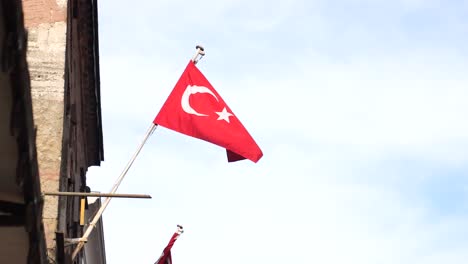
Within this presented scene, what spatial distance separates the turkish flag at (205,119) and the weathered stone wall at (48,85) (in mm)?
1861

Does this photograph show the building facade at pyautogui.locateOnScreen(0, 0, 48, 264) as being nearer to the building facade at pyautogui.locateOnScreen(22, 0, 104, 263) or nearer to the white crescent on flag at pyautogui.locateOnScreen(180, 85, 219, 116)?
the building facade at pyautogui.locateOnScreen(22, 0, 104, 263)

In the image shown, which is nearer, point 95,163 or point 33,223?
point 33,223

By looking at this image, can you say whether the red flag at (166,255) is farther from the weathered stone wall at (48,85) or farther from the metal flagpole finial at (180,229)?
the weathered stone wall at (48,85)

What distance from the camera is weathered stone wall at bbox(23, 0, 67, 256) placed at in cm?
1488

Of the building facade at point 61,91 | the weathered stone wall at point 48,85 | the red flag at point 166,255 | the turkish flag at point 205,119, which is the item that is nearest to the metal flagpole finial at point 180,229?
the red flag at point 166,255

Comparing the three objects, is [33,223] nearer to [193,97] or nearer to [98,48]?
[193,97]

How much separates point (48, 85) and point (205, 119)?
3098 millimetres

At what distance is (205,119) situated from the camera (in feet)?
47.7

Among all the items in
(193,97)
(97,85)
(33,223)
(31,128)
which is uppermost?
(97,85)

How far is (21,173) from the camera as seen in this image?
30.3 feet

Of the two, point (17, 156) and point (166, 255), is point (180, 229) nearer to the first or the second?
point (166, 255)

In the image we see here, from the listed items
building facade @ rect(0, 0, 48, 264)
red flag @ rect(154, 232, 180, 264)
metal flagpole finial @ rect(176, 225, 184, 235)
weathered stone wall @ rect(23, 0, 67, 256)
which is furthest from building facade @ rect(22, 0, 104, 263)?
building facade @ rect(0, 0, 48, 264)

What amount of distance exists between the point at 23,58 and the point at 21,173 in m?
1.71

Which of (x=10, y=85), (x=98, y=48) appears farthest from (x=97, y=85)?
(x=10, y=85)
